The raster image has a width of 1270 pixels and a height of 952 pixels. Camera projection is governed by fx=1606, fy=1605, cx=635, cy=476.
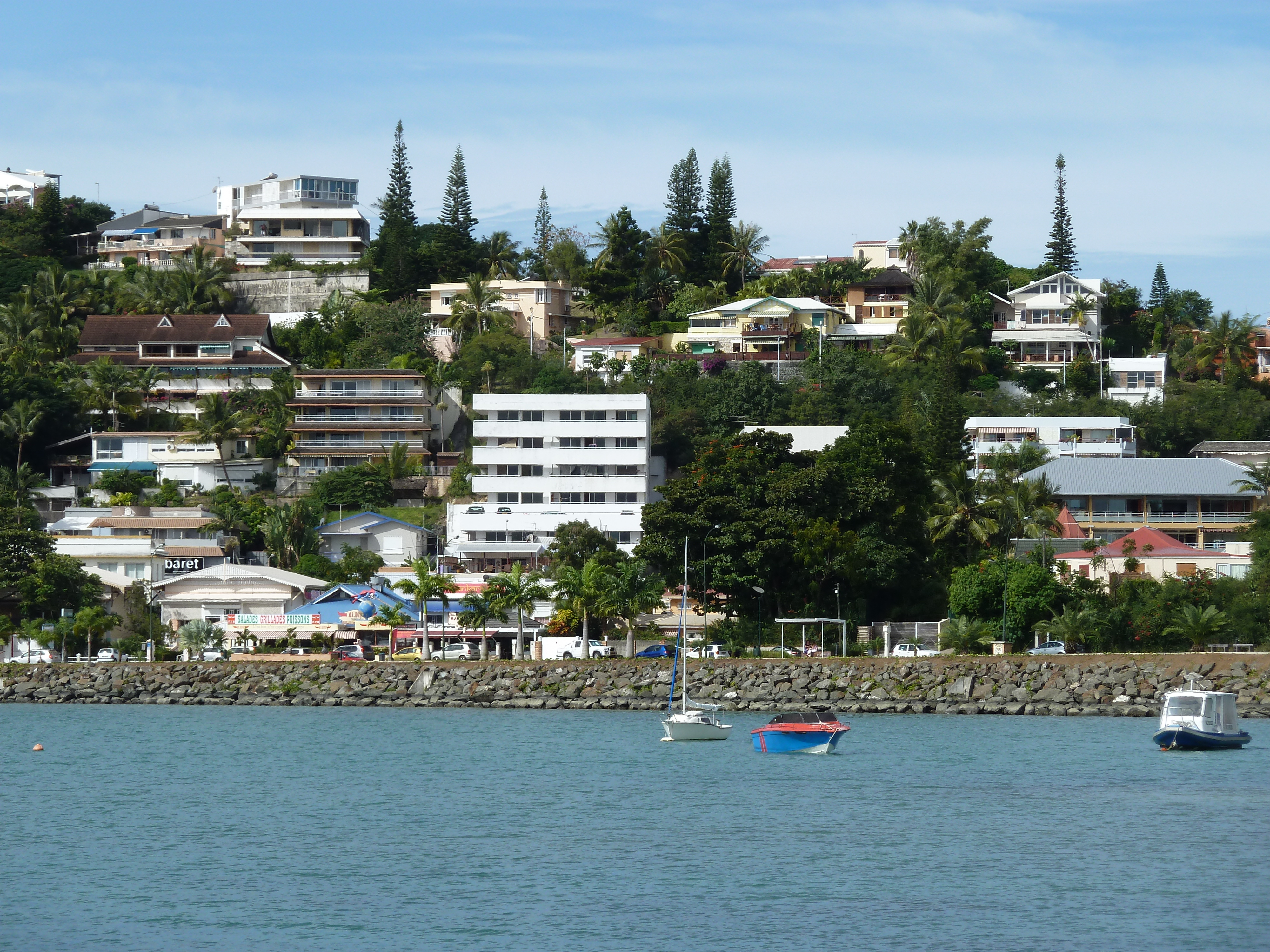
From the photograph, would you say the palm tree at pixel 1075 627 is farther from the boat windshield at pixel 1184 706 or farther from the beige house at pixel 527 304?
the beige house at pixel 527 304

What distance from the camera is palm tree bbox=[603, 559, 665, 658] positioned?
5906 cm

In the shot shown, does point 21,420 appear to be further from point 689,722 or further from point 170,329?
point 689,722

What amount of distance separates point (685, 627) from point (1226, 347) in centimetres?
5186

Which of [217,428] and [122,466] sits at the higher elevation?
[217,428]

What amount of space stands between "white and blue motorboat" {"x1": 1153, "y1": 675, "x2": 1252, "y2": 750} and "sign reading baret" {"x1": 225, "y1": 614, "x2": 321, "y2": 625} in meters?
34.5

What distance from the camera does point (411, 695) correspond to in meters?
57.9

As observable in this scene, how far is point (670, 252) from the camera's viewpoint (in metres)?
106

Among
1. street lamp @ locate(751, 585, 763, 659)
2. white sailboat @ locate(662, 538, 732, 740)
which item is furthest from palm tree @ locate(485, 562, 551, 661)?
white sailboat @ locate(662, 538, 732, 740)

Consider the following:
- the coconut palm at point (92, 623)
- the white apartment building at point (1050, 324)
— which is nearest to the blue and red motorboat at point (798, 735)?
the coconut palm at point (92, 623)

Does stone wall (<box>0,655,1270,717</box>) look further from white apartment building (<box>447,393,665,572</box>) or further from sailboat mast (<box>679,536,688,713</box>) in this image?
white apartment building (<box>447,393,665,572</box>)

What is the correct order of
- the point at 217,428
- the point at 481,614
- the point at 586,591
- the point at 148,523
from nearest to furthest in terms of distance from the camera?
the point at 586,591
the point at 481,614
the point at 148,523
the point at 217,428

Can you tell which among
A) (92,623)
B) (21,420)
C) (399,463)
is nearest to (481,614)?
(92,623)

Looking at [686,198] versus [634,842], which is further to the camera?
[686,198]

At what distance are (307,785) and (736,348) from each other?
61189 mm
